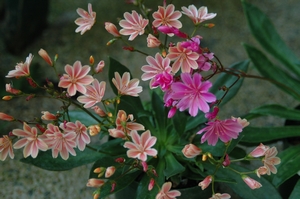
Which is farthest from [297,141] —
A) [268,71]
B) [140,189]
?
[140,189]

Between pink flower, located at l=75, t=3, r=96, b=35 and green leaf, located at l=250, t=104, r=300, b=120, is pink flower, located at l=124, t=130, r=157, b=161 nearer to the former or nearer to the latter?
pink flower, located at l=75, t=3, r=96, b=35

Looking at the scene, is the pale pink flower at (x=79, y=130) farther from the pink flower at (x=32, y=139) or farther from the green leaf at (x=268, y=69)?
the green leaf at (x=268, y=69)

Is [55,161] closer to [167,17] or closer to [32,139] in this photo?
[32,139]

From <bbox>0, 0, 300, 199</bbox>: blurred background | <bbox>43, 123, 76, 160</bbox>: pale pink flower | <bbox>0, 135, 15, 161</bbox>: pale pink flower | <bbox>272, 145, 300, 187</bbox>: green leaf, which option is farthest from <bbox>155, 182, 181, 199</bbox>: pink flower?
<bbox>0, 0, 300, 199</bbox>: blurred background

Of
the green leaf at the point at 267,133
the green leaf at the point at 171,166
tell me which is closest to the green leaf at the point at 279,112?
the green leaf at the point at 267,133

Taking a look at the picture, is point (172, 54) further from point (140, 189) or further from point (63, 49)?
point (63, 49)

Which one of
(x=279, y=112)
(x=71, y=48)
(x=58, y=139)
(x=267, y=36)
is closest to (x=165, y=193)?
(x=58, y=139)
